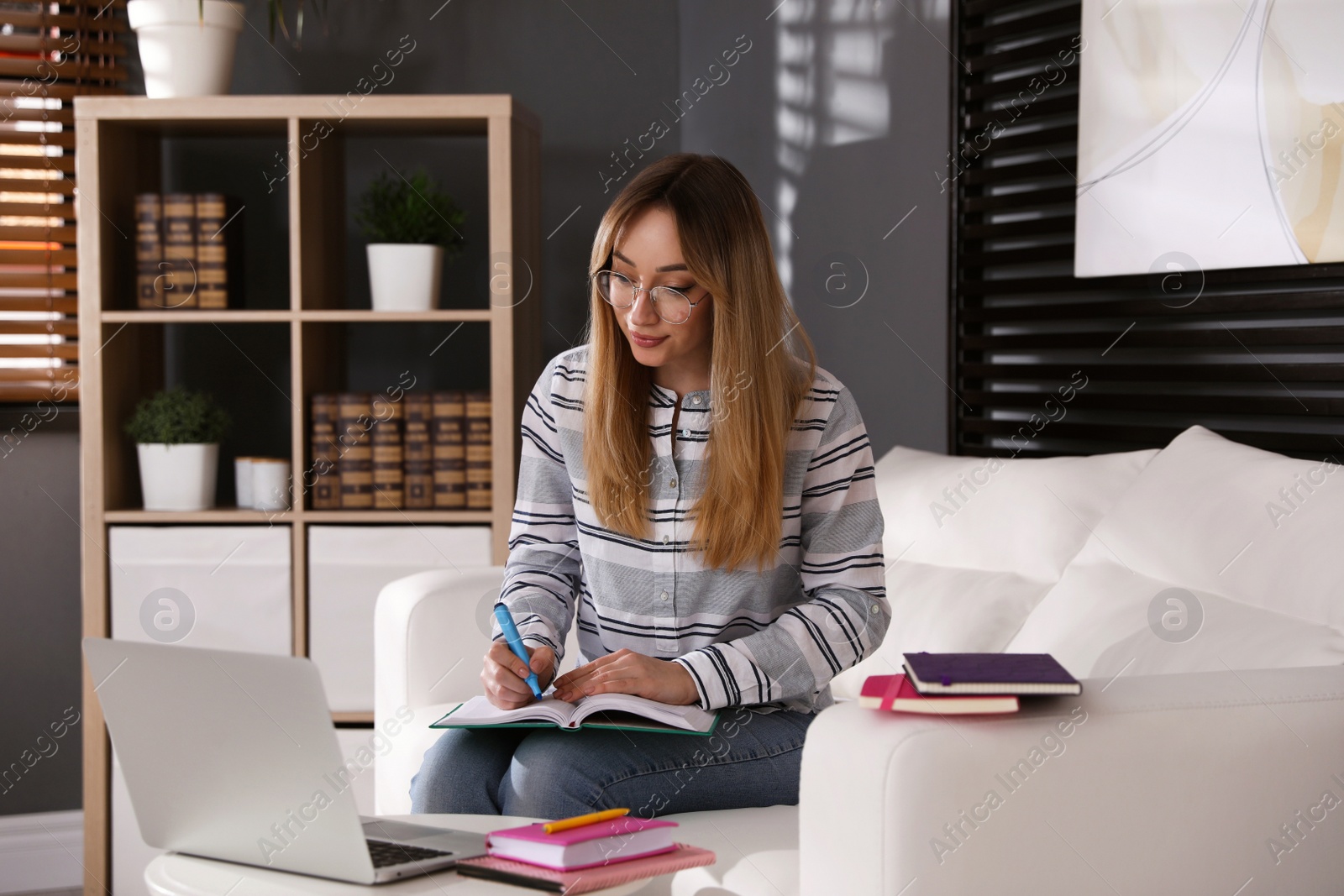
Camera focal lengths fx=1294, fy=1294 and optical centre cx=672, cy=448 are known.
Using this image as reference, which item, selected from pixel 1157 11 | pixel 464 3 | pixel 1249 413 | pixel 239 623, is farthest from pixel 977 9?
pixel 239 623

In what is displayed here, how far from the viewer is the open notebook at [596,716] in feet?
4.55

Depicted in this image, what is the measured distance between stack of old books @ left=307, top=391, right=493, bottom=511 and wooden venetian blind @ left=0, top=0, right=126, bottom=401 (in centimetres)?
70

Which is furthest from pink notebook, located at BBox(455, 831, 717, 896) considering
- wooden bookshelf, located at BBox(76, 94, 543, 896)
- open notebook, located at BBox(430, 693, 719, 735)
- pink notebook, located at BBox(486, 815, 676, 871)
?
wooden bookshelf, located at BBox(76, 94, 543, 896)

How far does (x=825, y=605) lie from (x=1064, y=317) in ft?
3.38

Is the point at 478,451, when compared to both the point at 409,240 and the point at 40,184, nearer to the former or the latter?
the point at 409,240

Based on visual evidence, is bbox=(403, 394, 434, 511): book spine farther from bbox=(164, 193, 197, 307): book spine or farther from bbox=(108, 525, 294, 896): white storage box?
bbox=(164, 193, 197, 307): book spine

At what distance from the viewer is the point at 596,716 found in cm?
144

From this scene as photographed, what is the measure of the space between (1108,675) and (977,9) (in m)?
1.51

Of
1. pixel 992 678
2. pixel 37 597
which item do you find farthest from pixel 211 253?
pixel 992 678

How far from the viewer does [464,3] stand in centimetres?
322

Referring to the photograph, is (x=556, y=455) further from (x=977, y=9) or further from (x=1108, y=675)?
(x=977, y=9)

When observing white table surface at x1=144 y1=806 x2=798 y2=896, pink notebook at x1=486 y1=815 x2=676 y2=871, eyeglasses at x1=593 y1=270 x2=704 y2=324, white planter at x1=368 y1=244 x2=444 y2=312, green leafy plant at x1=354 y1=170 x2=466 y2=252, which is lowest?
white table surface at x1=144 y1=806 x2=798 y2=896

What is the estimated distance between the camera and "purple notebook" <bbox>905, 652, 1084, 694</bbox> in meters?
1.11

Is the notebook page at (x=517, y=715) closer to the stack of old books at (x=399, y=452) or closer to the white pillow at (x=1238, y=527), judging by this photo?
the white pillow at (x=1238, y=527)
